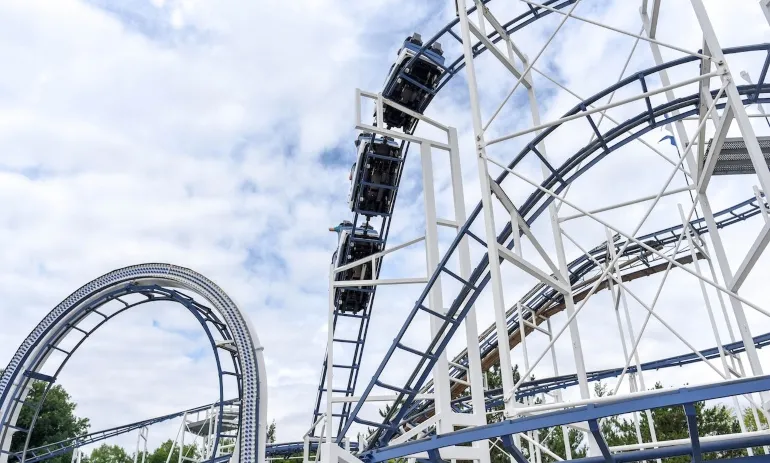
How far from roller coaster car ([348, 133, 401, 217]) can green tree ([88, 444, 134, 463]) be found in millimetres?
32052

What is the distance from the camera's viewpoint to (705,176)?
583 cm

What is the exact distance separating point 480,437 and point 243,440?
5.66 meters

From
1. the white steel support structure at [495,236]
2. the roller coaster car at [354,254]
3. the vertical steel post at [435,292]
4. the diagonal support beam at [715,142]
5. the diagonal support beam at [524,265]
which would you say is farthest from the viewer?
the roller coaster car at [354,254]

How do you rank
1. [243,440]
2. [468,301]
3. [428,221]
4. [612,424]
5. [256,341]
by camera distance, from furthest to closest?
[612,424], [256,341], [243,440], [428,221], [468,301]

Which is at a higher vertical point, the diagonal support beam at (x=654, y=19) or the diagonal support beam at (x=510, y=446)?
the diagonal support beam at (x=654, y=19)

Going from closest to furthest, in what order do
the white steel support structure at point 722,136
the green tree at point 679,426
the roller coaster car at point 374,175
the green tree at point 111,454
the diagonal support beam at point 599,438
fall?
the diagonal support beam at point 599,438, the white steel support structure at point 722,136, the roller coaster car at point 374,175, the green tree at point 679,426, the green tree at point 111,454

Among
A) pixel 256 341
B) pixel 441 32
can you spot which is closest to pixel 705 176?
pixel 441 32

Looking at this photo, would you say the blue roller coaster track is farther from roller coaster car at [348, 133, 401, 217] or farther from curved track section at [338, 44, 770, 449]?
roller coaster car at [348, 133, 401, 217]

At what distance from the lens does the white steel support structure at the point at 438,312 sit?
686cm

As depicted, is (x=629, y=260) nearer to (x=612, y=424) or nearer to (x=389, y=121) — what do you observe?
(x=389, y=121)

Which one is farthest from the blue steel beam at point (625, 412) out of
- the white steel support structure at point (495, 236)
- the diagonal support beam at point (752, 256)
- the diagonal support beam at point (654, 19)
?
the diagonal support beam at point (654, 19)

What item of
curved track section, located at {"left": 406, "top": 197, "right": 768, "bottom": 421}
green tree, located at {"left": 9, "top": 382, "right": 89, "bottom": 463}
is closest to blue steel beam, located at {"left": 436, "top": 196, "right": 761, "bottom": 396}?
curved track section, located at {"left": 406, "top": 197, "right": 768, "bottom": 421}

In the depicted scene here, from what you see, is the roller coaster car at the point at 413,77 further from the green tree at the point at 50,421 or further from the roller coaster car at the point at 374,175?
the green tree at the point at 50,421

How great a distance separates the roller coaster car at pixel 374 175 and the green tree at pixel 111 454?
32052 mm
